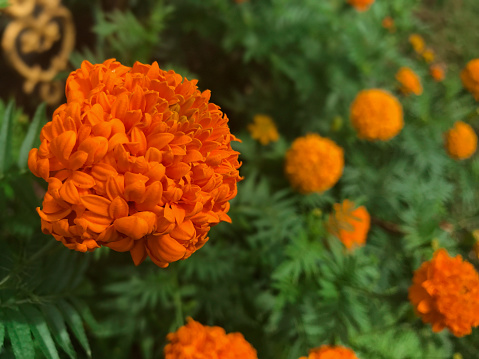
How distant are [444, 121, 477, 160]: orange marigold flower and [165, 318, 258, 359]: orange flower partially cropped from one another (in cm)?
103

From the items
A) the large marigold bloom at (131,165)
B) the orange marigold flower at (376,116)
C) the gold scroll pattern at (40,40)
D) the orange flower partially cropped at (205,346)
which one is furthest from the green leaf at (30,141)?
the orange marigold flower at (376,116)

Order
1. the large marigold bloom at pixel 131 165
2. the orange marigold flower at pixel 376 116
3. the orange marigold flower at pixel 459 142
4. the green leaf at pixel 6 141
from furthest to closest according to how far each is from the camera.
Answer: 1. the orange marigold flower at pixel 459 142
2. the orange marigold flower at pixel 376 116
3. the green leaf at pixel 6 141
4. the large marigold bloom at pixel 131 165

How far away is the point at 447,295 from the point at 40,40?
1.32 meters

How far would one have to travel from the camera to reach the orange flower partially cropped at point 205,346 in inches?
26.5

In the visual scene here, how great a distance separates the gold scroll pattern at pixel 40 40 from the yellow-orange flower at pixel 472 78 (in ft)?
4.39

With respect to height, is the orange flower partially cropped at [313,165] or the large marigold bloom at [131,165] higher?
the large marigold bloom at [131,165]

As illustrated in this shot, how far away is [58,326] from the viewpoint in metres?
0.66

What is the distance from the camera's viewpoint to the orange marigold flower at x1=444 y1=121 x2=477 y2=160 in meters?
1.33

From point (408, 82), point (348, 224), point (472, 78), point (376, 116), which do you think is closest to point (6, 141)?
point (348, 224)

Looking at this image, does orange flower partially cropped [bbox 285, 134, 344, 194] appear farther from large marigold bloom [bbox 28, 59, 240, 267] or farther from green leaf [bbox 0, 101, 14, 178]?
green leaf [bbox 0, 101, 14, 178]

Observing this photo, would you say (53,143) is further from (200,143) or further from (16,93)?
(16,93)

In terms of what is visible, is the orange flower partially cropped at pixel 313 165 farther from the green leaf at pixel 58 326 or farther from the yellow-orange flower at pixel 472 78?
the green leaf at pixel 58 326

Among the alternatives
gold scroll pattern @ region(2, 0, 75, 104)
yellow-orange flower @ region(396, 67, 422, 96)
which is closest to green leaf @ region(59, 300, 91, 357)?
gold scroll pattern @ region(2, 0, 75, 104)

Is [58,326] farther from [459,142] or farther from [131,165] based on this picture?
[459,142]
